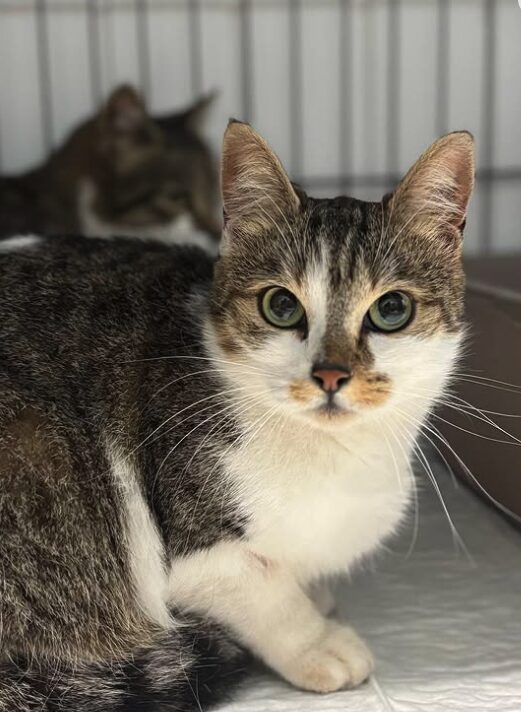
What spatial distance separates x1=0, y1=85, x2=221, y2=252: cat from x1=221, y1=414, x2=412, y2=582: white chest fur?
1.47 metres

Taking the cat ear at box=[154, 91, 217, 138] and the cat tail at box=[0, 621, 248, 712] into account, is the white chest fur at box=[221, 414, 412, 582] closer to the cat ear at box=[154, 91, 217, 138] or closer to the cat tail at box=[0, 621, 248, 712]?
the cat tail at box=[0, 621, 248, 712]

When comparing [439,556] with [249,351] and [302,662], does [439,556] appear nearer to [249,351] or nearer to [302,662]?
[302,662]

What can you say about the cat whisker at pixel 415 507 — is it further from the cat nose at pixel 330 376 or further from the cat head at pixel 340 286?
the cat nose at pixel 330 376

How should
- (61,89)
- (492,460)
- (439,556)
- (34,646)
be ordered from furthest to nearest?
(61,89)
(439,556)
(492,460)
(34,646)

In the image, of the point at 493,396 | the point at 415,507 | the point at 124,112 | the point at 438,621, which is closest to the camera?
the point at 438,621

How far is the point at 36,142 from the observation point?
8.99 ft

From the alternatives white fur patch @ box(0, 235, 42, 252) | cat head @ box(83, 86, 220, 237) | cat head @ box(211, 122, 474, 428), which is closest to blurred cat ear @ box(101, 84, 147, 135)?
cat head @ box(83, 86, 220, 237)

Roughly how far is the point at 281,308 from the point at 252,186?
7.1 inches

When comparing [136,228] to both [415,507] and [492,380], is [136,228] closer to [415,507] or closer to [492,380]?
[415,507]

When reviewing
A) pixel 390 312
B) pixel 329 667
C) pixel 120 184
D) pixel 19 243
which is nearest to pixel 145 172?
pixel 120 184

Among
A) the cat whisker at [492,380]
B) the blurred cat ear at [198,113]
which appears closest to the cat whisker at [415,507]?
the cat whisker at [492,380]

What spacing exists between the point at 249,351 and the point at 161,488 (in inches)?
8.2

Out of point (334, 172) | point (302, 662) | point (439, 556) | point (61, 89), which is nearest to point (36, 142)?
point (61, 89)

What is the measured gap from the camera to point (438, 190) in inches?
45.9
